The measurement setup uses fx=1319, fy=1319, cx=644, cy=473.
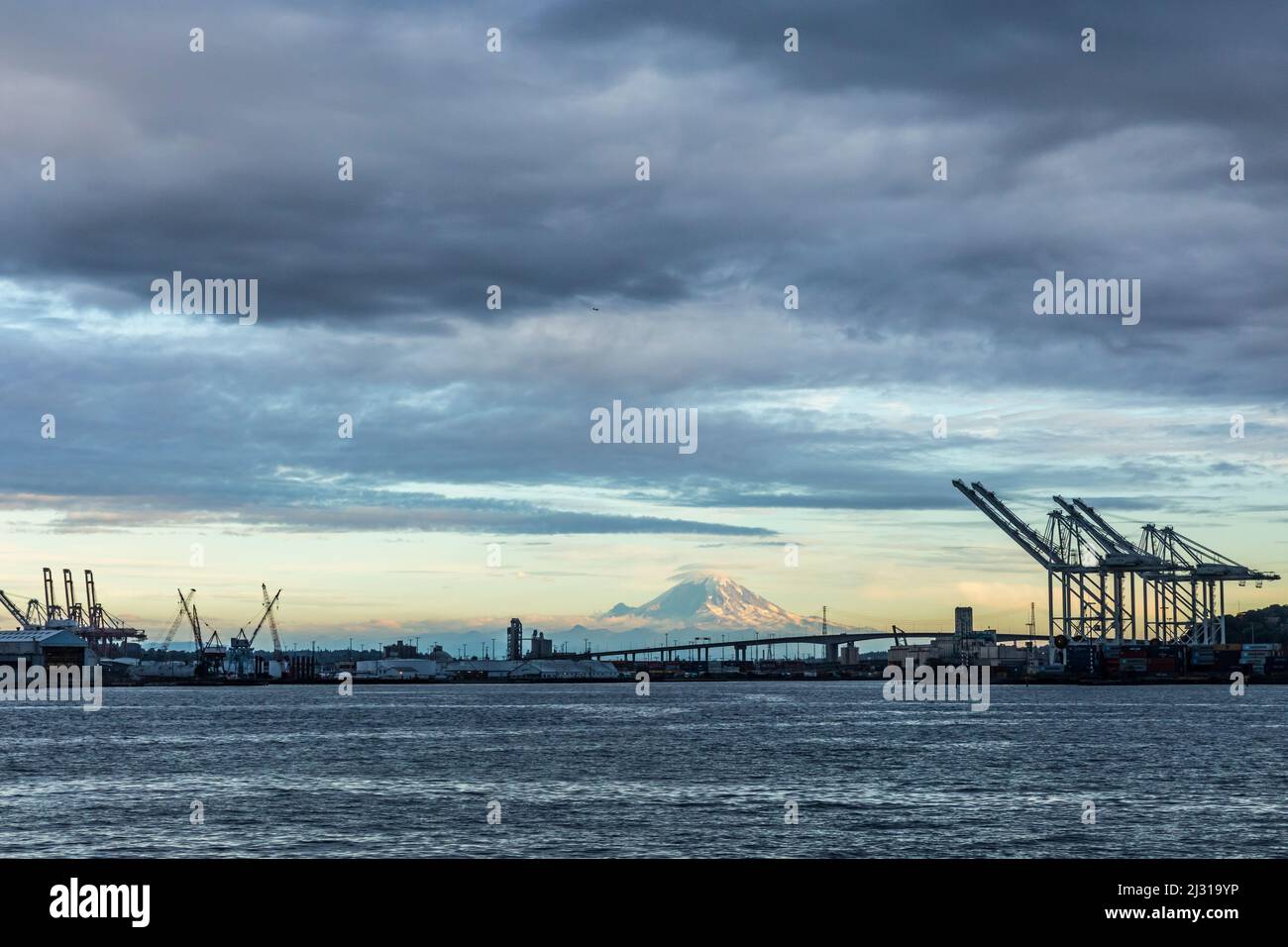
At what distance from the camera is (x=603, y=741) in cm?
7544

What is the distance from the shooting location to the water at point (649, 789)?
35344mm

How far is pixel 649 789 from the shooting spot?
4800 cm

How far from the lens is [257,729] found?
94.8 meters

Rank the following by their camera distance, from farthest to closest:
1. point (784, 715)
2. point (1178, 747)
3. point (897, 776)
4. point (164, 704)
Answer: point (164, 704), point (784, 715), point (1178, 747), point (897, 776)

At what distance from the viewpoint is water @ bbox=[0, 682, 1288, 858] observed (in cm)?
3534
